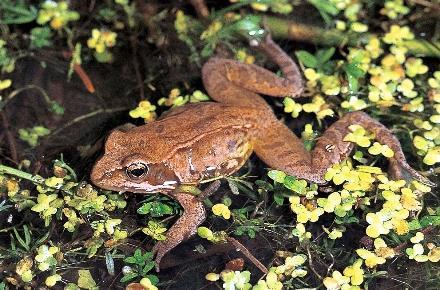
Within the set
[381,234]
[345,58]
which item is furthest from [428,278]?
[345,58]

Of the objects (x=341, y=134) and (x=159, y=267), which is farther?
(x=341, y=134)

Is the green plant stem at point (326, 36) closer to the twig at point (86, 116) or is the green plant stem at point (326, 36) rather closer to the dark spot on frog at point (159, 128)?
the twig at point (86, 116)

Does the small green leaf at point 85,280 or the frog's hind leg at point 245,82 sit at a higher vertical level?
the frog's hind leg at point 245,82

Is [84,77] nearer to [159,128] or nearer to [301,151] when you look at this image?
[159,128]

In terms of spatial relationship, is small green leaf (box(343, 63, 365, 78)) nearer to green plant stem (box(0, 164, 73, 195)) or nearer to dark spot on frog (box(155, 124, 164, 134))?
dark spot on frog (box(155, 124, 164, 134))

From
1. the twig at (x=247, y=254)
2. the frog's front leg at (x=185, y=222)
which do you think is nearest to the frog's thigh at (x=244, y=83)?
the frog's front leg at (x=185, y=222)

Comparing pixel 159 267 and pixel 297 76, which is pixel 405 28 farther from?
pixel 159 267

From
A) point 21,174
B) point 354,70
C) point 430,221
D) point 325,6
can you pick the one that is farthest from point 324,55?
point 21,174
